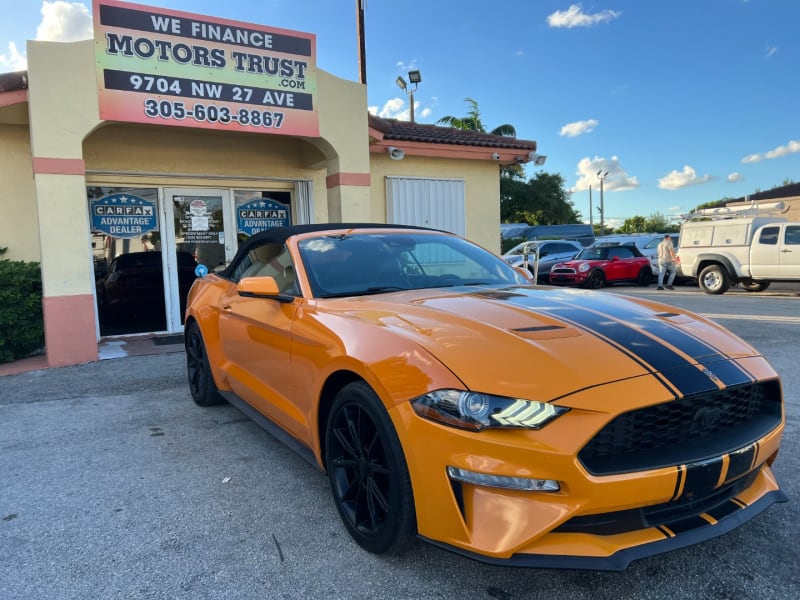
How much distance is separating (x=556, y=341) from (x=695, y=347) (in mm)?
627

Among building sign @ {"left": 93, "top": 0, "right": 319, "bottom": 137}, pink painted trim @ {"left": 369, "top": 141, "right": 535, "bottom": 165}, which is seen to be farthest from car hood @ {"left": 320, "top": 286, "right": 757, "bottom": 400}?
pink painted trim @ {"left": 369, "top": 141, "right": 535, "bottom": 165}

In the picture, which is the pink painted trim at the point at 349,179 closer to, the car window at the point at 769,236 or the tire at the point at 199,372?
the tire at the point at 199,372

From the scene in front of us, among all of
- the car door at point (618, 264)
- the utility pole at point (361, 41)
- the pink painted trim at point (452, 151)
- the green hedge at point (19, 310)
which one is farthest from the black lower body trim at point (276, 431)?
the car door at point (618, 264)

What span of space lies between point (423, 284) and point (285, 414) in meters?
1.12

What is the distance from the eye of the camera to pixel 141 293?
8.81m

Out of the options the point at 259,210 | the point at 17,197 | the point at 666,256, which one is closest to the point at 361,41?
the point at 259,210

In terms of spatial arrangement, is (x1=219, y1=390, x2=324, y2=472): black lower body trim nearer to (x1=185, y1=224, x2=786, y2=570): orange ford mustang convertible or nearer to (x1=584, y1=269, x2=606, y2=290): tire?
(x1=185, y1=224, x2=786, y2=570): orange ford mustang convertible

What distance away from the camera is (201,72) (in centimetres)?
705

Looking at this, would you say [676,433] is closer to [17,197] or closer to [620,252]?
[17,197]

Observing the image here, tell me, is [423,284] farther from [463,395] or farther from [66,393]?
[66,393]

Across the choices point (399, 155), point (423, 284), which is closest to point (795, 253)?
point (399, 155)

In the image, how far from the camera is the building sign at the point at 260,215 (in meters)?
9.19

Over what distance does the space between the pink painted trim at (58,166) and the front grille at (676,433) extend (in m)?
6.82

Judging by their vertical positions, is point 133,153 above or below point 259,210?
above
